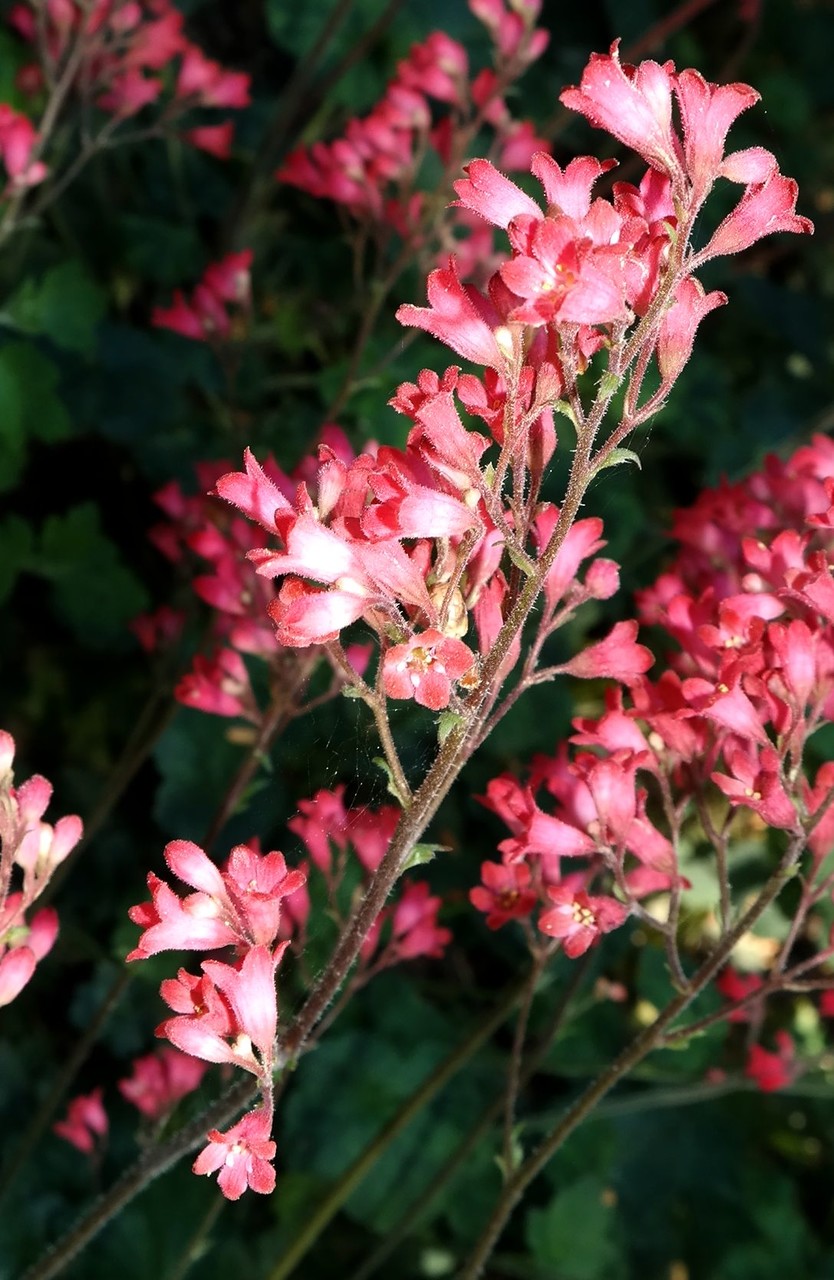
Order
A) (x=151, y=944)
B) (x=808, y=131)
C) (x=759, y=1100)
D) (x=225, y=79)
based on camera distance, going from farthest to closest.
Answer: (x=808, y=131), (x=759, y=1100), (x=225, y=79), (x=151, y=944)

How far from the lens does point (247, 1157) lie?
0.76m

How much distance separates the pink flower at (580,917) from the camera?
922 millimetres

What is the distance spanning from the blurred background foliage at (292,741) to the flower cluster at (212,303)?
0.17ft

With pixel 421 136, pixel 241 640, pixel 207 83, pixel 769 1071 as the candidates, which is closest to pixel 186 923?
pixel 241 640

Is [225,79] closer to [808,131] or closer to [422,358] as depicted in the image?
[422,358]

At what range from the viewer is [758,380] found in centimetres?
268

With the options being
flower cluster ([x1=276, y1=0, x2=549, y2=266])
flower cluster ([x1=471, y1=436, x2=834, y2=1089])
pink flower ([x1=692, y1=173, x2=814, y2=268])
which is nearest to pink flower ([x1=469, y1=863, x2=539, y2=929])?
flower cluster ([x1=471, y1=436, x2=834, y2=1089])

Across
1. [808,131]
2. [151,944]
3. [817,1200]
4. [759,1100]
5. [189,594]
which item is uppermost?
[808,131]

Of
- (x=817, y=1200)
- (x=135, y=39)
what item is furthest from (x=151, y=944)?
(x=817, y=1200)

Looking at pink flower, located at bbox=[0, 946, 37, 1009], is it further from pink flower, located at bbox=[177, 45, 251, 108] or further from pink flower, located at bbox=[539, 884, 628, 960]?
pink flower, located at bbox=[177, 45, 251, 108]

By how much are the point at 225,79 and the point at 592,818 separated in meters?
1.38

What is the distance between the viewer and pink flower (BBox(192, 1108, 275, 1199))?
736mm

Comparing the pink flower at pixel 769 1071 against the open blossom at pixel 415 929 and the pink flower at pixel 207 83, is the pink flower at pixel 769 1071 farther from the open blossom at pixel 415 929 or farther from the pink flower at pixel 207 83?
the pink flower at pixel 207 83

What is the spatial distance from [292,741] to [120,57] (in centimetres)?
131
